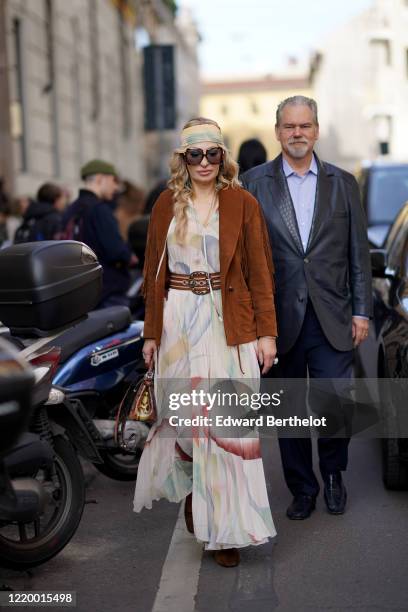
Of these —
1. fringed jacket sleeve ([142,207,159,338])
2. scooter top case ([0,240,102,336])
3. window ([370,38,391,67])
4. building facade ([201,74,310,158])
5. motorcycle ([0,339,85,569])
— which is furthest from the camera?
building facade ([201,74,310,158])

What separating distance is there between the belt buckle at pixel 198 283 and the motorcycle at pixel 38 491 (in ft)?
2.28

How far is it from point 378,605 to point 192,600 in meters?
0.73

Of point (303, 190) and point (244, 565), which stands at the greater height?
point (303, 190)

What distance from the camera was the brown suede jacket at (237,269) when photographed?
4.97 metres

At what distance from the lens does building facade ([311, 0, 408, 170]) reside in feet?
166

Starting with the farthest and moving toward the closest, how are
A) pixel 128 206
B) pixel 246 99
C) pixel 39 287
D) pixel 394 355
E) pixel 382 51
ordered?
pixel 246 99
pixel 382 51
pixel 128 206
pixel 394 355
pixel 39 287

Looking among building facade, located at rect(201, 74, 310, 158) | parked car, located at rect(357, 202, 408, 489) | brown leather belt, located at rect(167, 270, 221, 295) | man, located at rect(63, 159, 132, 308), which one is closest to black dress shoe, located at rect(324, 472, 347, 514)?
parked car, located at rect(357, 202, 408, 489)

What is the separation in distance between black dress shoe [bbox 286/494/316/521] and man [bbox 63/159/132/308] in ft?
10.5

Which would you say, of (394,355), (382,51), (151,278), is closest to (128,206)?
(394,355)

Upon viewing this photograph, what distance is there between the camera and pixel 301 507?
5730mm

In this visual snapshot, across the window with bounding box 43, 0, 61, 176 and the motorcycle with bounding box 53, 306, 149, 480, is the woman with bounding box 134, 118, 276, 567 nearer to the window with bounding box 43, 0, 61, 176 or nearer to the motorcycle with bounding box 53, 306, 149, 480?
the motorcycle with bounding box 53, 306, 149, 480

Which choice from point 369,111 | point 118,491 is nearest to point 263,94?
point 369,111

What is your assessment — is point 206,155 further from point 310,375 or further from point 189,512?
point 189,512

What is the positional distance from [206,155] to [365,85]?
58.9 meters
